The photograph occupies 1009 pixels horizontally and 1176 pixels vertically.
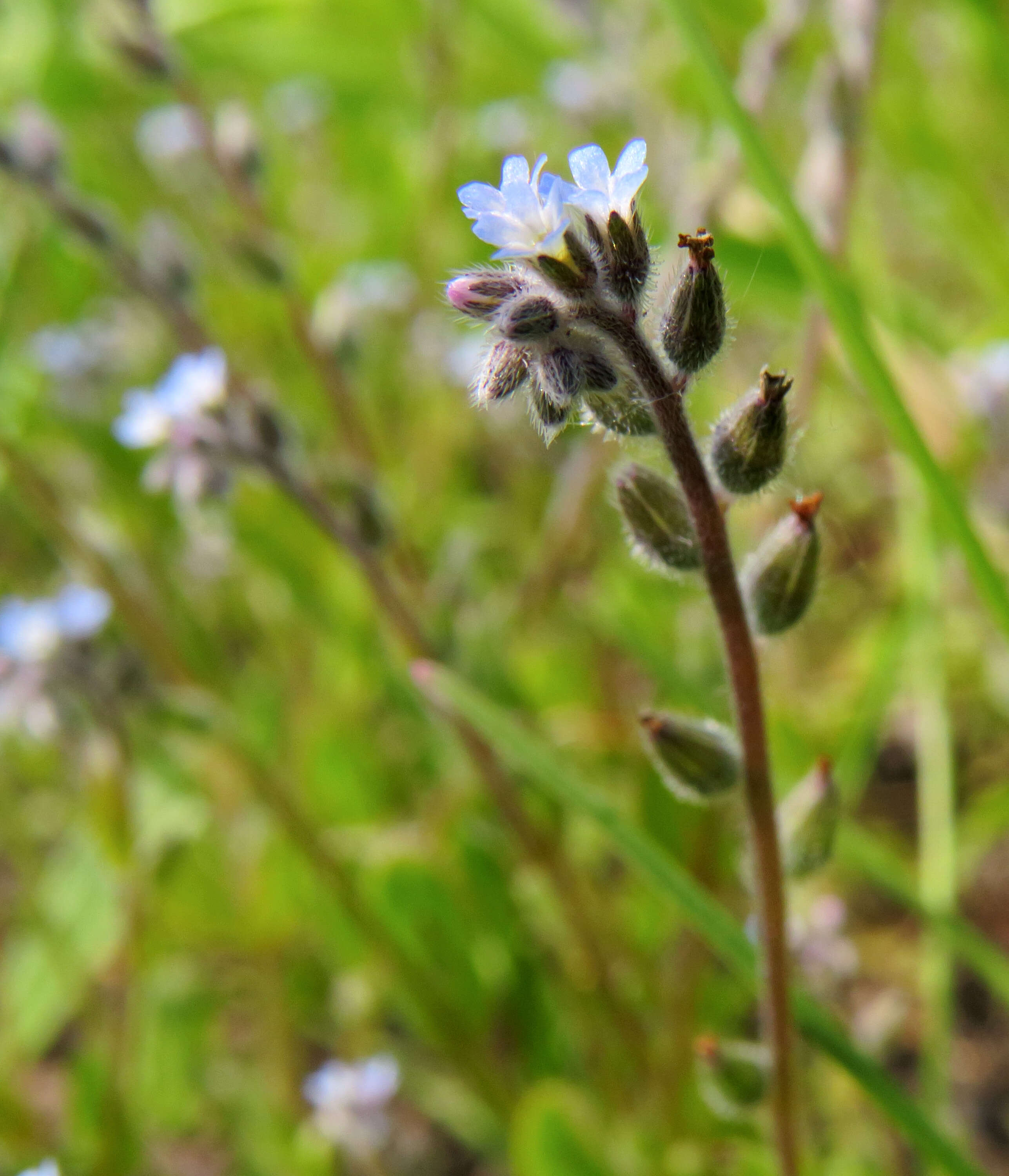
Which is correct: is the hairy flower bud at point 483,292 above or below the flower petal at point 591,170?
below

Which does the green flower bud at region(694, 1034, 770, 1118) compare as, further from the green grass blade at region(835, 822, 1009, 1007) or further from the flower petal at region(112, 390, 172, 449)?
the flower petal at region(112, 390, 172, 449)

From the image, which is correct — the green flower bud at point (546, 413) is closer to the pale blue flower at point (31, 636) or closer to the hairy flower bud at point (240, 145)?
the pale blue flower at point (31, 636)

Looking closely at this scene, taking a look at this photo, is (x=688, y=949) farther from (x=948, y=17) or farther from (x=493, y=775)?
(x=948, y=17)

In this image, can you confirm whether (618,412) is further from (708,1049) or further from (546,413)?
(708,1049)

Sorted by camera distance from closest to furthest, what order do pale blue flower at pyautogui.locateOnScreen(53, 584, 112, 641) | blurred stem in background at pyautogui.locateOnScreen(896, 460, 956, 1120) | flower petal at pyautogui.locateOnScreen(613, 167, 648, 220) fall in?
1. flower petal at pyautogui.locateOnScreen(613, 167, 648, 220)
2. blurred stem in background at pyautogui.locateOnScreen(896, 460, 956, 1120)
3. pale blue flower at pyautogui.locateOnScreen(53, 584, 112, 641)

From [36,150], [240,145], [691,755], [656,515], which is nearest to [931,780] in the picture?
[691,755]

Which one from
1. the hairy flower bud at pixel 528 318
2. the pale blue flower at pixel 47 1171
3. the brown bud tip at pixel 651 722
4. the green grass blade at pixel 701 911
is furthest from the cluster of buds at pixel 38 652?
the hairy flower bud at pixel 528 318

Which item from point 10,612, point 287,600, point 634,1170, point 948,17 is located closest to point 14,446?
point 10,612

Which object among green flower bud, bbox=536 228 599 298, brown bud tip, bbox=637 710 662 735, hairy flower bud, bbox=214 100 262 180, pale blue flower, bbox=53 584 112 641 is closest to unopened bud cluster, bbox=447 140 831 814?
green flower bud, bbox=536 228 599 298

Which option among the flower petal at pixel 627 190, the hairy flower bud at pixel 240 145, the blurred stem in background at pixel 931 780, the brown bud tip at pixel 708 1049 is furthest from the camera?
the hairy flower bud at pixel 240 145
